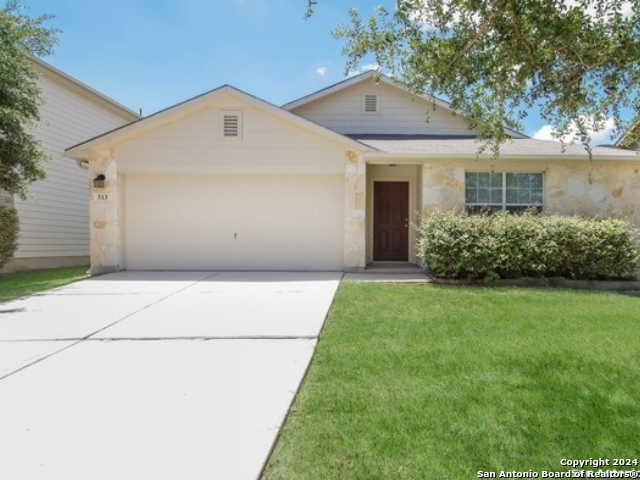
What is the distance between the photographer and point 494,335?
4.60 m

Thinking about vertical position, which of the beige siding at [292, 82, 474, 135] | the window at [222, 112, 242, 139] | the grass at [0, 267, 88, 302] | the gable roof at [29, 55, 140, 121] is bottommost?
the grass at [0, 267, 88, 302]

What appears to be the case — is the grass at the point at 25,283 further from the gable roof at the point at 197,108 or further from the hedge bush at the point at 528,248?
the hedge bush at the point at 528,248

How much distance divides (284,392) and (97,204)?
30.1 ft

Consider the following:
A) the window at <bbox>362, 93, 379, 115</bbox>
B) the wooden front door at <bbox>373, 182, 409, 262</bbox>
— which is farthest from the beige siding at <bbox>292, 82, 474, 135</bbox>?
the wooden front door at <bbox>373, 182, 409, 262</bbox>

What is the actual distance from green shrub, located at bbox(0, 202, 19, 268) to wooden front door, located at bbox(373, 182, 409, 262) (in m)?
9.89

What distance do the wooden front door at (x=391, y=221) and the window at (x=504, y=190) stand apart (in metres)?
2.03

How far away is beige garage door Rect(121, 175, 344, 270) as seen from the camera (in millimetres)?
10422

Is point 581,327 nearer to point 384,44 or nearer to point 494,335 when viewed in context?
point 494,335

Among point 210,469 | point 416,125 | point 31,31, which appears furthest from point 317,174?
point 210,469

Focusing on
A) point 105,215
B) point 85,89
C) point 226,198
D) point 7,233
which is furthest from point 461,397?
point 85,89

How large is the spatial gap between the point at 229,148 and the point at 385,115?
5.66m

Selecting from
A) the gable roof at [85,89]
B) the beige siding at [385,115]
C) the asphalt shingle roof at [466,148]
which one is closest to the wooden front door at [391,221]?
the asphalt shingle roof at [466,148]

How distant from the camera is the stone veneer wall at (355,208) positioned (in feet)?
32.9

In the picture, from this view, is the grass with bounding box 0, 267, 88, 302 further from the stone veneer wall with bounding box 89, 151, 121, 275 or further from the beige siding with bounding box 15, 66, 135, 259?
the beige siding with bounding box 15, 66, 135, 259
